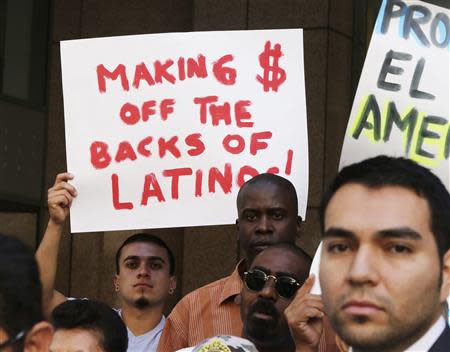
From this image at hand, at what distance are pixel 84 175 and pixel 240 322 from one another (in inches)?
47.2

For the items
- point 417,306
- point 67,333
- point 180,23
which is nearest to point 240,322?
point 67,333

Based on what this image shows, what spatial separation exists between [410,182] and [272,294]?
178 centimetres

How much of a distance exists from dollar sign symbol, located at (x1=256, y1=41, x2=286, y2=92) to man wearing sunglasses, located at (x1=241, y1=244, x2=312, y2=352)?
1466 mm

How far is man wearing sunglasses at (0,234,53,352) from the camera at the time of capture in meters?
2.60

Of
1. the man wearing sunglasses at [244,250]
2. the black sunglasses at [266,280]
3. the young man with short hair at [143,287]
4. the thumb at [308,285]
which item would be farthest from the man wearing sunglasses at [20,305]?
the young man with short hair at [143,287]

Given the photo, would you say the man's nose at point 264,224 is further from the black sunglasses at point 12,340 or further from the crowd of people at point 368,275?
the black sunglasses at point 12,340

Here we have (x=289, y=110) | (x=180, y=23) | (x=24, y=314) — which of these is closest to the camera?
(x=24, y=314)

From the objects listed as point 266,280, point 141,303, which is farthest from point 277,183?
point 141,303

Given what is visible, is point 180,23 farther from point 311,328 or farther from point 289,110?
point 311,328

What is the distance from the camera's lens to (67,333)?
16.1 ft

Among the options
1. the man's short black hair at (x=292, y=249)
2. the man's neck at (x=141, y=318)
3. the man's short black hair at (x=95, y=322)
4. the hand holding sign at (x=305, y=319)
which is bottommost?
the man's neck at (x=141, y=318)

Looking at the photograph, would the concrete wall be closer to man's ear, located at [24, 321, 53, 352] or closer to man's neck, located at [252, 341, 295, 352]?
man's neck, located at [252, 341, 295, 352]

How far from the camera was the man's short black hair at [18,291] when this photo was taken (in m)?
2.61

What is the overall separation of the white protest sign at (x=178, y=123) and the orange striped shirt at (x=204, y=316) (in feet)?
1.96
